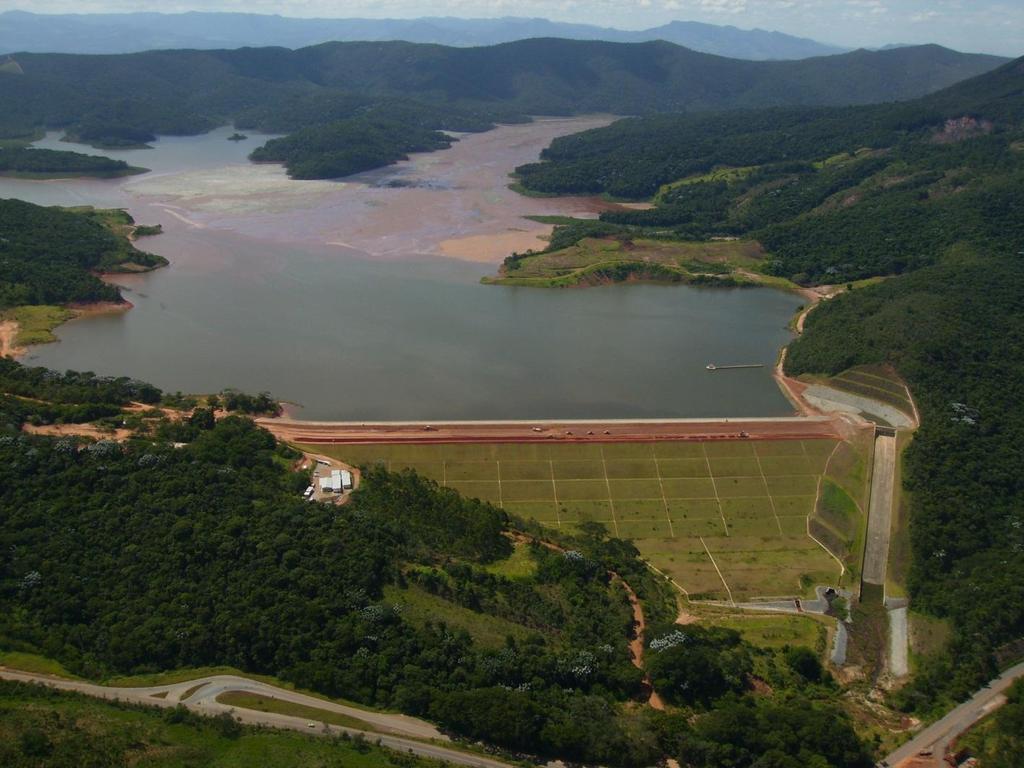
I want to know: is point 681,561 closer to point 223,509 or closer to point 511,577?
point 511,577

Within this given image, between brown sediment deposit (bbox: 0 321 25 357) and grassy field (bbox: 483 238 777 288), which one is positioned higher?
grassy field (bbox: 483 238 777 288)

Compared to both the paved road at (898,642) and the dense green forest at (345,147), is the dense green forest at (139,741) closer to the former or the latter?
the paved road at (898,642)

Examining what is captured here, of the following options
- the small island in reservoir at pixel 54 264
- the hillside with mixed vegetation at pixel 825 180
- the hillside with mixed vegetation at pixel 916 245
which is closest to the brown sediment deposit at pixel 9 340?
the small island in reservoir at pixel 54 264

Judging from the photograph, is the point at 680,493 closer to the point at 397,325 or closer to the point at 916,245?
the point at 397,325

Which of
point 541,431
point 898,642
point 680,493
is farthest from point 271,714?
point 898,642

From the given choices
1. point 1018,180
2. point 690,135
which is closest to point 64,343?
point 1018,180

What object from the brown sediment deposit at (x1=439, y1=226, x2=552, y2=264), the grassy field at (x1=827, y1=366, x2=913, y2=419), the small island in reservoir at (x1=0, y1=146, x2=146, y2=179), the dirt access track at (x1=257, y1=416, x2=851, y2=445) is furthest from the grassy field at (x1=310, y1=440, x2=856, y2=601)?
the small island in reservoir at (x1=0, y1=146, x2=146, y2=179)

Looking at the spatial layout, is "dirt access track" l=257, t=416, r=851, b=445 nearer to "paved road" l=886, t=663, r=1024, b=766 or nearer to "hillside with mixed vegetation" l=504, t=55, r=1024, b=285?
"paved road" l=886, t=663, r=1024, b=766
